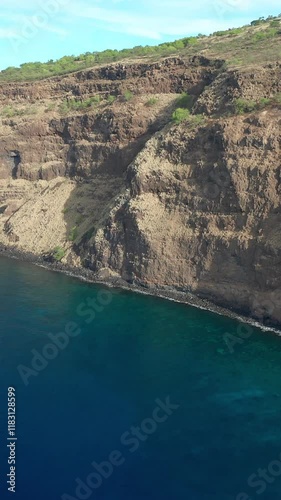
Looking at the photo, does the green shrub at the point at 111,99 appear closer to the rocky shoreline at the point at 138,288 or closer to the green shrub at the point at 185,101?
the green shrub at the point at 185,101

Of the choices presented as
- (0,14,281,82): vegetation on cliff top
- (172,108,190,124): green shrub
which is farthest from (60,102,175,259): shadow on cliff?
(0,14,281,82): vegetation on cliff top

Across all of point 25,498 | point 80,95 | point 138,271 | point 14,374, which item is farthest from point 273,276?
point 80,95

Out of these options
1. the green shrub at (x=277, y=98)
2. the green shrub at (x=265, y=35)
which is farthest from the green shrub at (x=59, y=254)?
the green shrub at (x=265, y=35)

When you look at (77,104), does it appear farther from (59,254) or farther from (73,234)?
(59,254)

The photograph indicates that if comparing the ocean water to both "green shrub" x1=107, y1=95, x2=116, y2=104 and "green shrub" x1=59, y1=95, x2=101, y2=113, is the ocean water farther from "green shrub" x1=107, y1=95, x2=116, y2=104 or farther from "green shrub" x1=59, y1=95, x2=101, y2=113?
"green shrub" x1=59, y1=95, x2=101, y2=113

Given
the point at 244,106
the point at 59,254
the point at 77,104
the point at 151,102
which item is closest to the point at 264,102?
the point at 244,106

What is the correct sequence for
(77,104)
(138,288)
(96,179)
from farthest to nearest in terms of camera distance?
(77,104) → (96,179) → (138,288)
